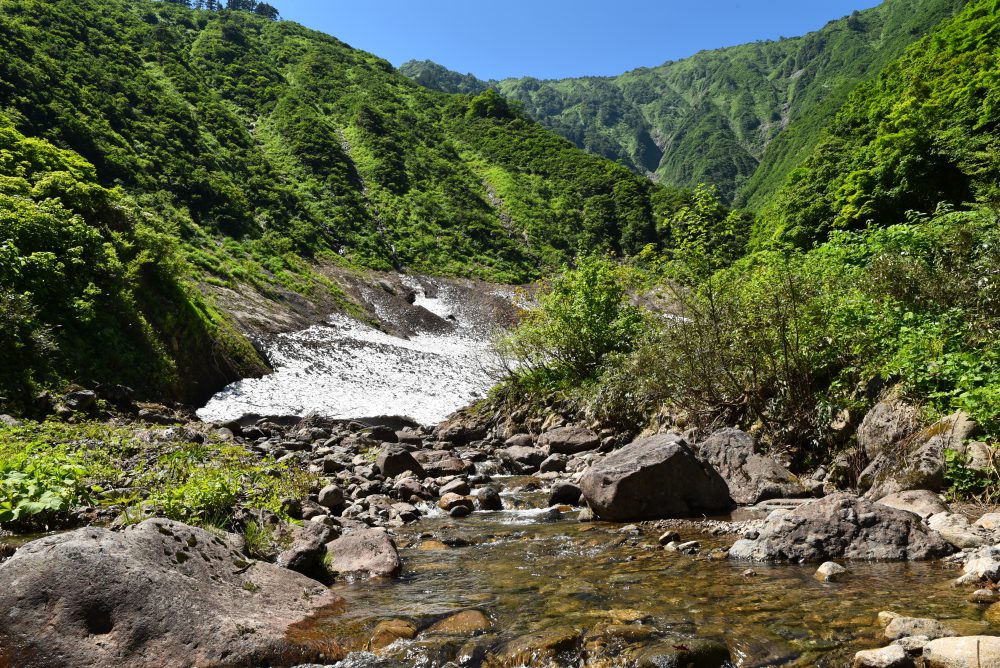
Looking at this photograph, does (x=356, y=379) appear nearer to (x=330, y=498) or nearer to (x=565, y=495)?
(x=330, y=498)

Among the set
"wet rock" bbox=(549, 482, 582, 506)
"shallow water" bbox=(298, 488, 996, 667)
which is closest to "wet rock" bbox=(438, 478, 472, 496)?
"wet rock" bbox=(549, 482, 582, 506)

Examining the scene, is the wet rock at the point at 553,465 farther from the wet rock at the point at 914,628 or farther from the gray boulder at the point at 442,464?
the wet rock at the point at 914,628

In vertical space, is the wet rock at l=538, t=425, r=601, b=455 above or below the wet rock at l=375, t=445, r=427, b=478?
below

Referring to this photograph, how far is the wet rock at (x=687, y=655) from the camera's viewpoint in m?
4.52

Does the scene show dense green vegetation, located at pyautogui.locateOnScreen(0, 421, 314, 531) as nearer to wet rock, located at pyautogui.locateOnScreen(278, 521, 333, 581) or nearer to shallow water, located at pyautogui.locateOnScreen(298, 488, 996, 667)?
wet rock, located at pyautogui.locateOnScreen(278, 521, 333, 581)

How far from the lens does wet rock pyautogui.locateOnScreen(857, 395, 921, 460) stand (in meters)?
8.62

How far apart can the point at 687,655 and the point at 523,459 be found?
11.8 m

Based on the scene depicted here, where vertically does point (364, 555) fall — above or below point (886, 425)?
below

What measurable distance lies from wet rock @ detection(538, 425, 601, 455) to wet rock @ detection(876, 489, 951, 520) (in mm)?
9153

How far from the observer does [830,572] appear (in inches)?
242

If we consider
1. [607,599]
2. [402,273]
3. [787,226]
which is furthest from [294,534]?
[402,273]

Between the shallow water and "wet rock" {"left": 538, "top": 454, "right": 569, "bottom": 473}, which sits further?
"wet rock" {"left": 538, "top": 454, "right": 569, "bottom": 473}

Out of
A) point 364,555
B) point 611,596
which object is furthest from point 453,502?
point 611,596

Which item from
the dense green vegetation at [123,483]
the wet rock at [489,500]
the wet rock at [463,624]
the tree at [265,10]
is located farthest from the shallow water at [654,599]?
the tree at [265,10]
